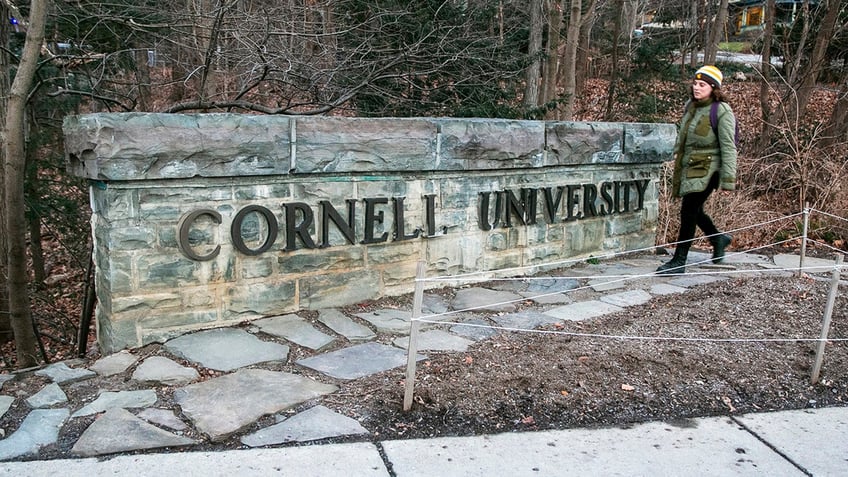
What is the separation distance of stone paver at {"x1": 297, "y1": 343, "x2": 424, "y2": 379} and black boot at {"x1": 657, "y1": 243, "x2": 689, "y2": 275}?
10.5 ft

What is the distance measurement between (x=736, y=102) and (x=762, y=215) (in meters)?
9.59

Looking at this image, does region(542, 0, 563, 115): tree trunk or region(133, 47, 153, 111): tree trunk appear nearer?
region(133, 47, 153, 111): tree trunk

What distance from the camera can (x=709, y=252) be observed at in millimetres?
7543

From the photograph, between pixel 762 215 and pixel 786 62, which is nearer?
pixel 762 215

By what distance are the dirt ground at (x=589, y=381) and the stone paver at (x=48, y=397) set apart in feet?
0.16

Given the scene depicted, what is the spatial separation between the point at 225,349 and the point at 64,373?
2.87ft

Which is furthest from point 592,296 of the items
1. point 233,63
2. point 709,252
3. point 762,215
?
point 233,63

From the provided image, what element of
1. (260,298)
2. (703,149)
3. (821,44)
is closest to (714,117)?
(703,149)

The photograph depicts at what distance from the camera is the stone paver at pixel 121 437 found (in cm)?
297

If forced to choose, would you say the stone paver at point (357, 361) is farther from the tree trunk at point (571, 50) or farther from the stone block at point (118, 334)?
the tree trunk at point (571, 50)

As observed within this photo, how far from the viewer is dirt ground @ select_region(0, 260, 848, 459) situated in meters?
3.39

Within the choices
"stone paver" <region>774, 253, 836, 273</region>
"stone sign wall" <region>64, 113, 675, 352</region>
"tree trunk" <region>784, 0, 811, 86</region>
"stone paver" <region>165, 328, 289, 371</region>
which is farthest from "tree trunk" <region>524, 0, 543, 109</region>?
"stone paver" <region>165, 328, 289, 371</region>

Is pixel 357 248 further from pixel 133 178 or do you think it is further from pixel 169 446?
pixel 169 446

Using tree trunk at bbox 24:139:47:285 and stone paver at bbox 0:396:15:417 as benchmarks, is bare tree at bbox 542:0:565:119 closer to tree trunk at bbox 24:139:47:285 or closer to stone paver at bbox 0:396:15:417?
tree trunk at bbox 24:139:47:285
